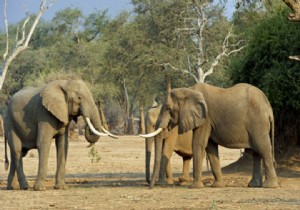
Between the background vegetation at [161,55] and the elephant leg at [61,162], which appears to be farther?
the background vegetation at [161,55]

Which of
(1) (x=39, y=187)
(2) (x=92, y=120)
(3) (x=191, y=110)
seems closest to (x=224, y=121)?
(3) (x=191, y=110)

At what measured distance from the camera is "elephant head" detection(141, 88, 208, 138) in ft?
56.0

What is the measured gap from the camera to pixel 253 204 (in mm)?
12859

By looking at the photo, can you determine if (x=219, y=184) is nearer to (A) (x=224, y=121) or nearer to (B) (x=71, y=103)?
(A) (x=224, y=121)

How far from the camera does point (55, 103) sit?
17016 millimetres

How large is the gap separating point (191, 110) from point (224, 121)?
0.76 meters

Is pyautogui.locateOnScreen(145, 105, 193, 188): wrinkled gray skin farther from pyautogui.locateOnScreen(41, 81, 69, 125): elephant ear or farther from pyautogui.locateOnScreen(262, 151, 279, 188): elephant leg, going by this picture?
pyautogui.locateOnScreen(262, 151, 279, 188): elephant leg

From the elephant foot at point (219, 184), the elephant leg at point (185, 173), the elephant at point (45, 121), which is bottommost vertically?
the elephant foot at point (219, 184)

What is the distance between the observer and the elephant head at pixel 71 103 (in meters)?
17.0

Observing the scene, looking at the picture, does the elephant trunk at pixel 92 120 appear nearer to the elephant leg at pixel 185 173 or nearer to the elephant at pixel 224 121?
the elephant at pixel 224 121

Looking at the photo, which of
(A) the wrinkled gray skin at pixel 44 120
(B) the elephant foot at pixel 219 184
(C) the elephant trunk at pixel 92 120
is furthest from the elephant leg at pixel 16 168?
(B) the elephant foot at pixel 219 184

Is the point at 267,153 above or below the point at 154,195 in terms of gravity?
above

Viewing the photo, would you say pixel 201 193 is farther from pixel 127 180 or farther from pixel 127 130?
pixel 127 130

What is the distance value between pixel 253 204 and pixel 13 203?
13.4ft
